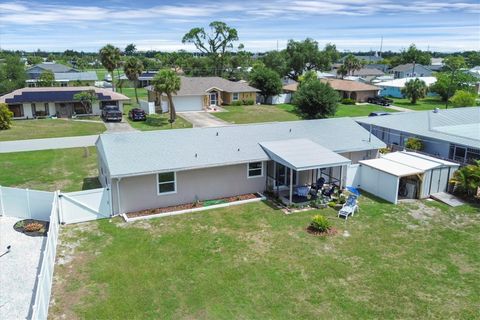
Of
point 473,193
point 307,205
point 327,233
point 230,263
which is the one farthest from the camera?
point 473,193

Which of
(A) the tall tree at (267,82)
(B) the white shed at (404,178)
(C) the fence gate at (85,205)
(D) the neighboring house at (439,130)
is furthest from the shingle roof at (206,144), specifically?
(A) the tall tree at (267,82)

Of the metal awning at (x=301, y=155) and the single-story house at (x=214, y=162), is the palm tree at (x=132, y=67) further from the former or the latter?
the metal awning at (x=301, y=155)

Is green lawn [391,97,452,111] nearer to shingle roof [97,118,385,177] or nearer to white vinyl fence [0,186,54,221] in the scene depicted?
shingle roof [97,118,385,177]

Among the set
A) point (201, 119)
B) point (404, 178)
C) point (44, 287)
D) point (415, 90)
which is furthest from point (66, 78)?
point (44, 287)

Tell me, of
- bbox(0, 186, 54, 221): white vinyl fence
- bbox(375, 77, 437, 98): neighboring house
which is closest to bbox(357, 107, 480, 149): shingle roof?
bbox(0, 186, 54, 221): white vinyl fence

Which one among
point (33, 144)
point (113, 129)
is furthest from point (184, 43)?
point (33, 144)

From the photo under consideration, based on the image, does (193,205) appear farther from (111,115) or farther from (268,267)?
(111,115)

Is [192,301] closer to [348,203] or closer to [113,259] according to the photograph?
[113,259]
